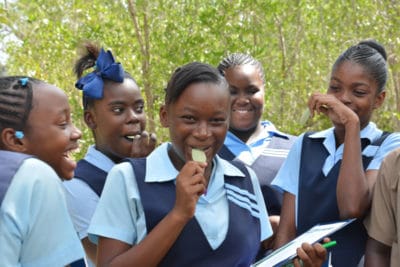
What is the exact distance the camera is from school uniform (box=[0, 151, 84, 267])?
2.47 metres

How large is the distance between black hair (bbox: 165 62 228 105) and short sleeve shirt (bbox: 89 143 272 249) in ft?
0.87

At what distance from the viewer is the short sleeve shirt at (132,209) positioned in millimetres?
2850

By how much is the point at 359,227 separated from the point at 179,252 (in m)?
1.03

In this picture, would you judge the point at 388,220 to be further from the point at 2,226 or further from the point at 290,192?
the point at 2,226

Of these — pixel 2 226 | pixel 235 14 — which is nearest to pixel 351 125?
pixel 2 226

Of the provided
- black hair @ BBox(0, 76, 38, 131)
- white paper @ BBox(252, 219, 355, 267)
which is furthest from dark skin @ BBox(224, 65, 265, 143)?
black hair @ BBox(0, 76, 38, 131)

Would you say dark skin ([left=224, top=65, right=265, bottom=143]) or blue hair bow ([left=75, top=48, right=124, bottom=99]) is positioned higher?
blue hair bow ([left=75, top=48, right=124, bottom=99])

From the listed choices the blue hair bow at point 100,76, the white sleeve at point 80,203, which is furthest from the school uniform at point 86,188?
the blue hair bow at point 100,76

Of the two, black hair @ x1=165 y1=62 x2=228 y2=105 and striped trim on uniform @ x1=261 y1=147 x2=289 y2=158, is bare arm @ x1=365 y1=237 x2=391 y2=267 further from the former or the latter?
striped trim on uniform @ x1=261 y1=147 x2=289 y2=158

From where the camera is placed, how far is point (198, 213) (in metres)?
2.93

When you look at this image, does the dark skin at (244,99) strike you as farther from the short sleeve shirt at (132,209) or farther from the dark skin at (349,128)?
the short sleeve shirt at (132,209)

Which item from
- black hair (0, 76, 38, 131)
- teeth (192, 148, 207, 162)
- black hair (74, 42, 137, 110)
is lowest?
teeth (192, 148, 207, 162)

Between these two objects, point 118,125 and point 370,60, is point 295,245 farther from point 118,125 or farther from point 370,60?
point 118,125

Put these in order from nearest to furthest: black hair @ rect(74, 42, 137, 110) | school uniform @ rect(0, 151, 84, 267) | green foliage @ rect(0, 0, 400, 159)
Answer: school uniform @ rect(0, 151, 84, 267) < black hair @ rect(74, 42, 137, 110) < green foliage @ rect(0, 0, 400, 159)
